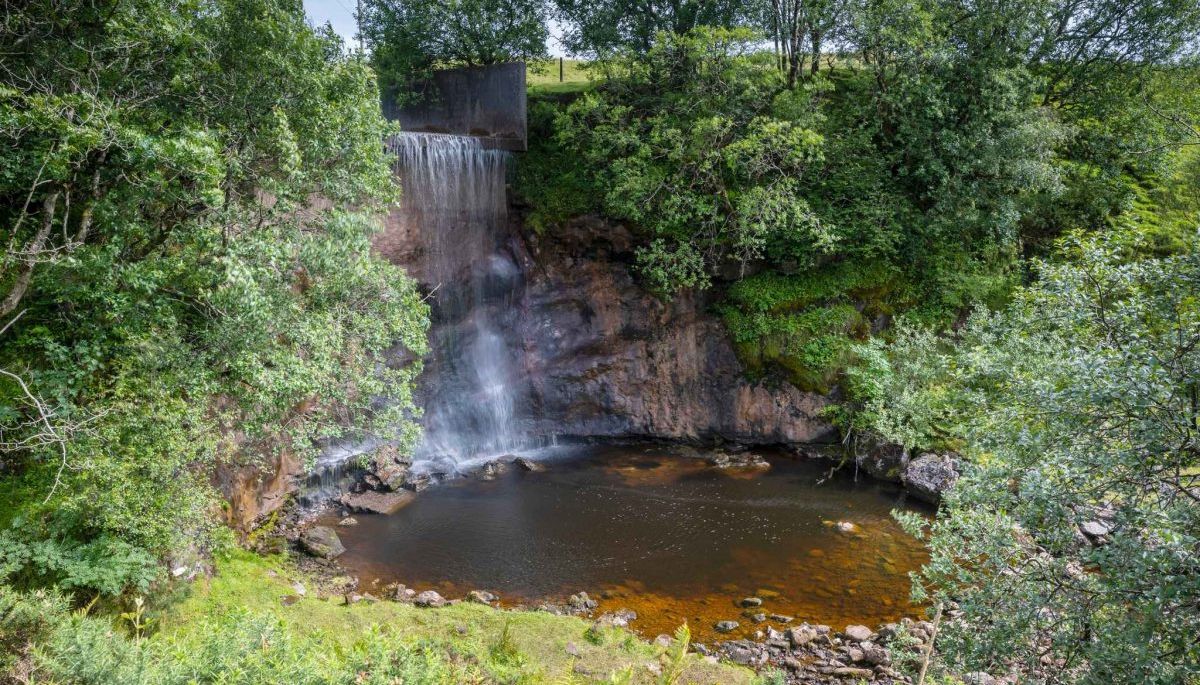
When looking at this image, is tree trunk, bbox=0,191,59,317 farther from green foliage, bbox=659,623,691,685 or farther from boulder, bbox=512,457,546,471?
boulder, bbox=512,457,546,471

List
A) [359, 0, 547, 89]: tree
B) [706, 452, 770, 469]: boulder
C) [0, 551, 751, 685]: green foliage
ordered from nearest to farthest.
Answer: [0, 551, 751, 685]: green foliage → [706, 452, 770, 469]: boulder → [359, 0, 547, 89]: tree

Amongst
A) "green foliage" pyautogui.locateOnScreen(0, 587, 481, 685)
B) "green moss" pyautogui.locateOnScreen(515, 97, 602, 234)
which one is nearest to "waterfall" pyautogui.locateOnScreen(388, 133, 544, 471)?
"green moss" pyautogui.locateOnScreen(515, 97, 602, 234)

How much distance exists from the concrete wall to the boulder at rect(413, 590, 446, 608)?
516 inches

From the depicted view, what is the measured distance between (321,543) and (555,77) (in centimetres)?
2268

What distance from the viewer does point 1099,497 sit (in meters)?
4.92

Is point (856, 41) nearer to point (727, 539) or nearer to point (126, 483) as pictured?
point (727, 539)

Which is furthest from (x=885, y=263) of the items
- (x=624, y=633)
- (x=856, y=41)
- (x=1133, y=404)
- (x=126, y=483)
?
(x=126, y=483)

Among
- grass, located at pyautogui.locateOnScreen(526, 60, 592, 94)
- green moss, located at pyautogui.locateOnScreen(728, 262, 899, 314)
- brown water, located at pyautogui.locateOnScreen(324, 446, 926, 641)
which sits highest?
grass, located at pyautogui.locateOnScreen(526, 60, 592, 94)

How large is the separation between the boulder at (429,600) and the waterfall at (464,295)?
20.4 feet

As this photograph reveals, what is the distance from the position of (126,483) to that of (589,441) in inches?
516

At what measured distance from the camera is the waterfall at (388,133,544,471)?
18.2 meters

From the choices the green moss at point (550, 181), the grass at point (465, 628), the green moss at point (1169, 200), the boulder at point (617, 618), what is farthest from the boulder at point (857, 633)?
the green moss at point (1169, 200)

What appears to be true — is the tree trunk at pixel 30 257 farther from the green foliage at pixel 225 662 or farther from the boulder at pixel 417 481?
the boulder at pixel 417 481

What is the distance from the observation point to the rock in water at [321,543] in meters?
12.8
